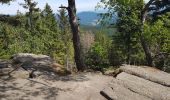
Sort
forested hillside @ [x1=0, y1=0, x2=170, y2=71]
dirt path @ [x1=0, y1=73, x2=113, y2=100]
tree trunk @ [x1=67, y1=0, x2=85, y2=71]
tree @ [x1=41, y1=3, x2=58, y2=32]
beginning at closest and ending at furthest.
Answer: dirt path @ [x1=0, y1=73, x2=113, y2=100]
tree trunk @ [x1=67, y1=0, x2=85, y2=71]
forested hillside @ [x1=0, y1=0, x2=170, y2=71]
tree @ [x1=41, y1=3, x2=58, y2=32]

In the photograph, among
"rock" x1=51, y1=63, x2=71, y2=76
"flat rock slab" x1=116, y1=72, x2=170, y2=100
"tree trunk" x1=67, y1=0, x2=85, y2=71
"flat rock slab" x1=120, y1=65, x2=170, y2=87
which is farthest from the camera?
"tree trunk" x1=67, y1=0, x2=85, y2=71

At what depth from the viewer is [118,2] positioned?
24.8 m

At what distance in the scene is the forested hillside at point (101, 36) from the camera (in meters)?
22.8

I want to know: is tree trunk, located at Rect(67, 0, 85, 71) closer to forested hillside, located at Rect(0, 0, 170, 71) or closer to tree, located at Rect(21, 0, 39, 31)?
forested hillside, located at Rect(0, 0, 170, 71)

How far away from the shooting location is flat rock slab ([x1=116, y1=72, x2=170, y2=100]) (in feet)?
40.6

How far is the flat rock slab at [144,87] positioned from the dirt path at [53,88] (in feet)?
2.42

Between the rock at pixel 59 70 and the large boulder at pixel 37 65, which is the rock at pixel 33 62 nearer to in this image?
the large boulder at pixel 37 65

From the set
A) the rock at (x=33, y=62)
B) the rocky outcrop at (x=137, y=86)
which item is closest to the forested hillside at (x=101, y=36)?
the rock at (x=33, y=62)

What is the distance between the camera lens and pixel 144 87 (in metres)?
13.1

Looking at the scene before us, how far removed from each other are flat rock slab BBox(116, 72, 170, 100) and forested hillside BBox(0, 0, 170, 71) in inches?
156

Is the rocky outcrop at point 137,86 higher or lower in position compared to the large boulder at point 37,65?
lower

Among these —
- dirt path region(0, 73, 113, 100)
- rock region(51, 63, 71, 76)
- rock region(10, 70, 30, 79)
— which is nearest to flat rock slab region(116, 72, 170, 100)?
dirt path region(0, 73, 113, 100)

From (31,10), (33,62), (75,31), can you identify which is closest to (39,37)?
(31,10)

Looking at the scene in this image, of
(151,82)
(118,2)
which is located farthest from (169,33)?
(151,82)
